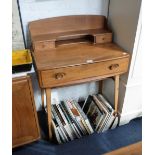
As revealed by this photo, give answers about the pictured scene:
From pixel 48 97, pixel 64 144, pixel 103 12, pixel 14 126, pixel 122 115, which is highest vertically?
pixel 103 12

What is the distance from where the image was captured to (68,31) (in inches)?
60.6

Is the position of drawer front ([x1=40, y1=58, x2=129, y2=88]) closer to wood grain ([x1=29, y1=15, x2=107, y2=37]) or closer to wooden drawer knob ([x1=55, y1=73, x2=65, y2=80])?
wooden drawer knob ([x1=55, y1=73, x2=65, y2=80])

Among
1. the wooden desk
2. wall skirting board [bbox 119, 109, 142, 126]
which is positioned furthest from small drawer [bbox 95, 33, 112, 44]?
wall skirting board [bbox 119, 109, 142, 126]

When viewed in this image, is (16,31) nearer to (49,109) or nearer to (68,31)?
(68,31)

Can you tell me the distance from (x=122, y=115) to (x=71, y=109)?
46cm

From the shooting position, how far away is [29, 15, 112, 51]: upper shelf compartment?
55.9 inches

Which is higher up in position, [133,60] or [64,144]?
[133,60]

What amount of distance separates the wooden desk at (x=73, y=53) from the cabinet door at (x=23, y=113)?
0.11m

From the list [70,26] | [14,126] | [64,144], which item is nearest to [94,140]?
[64,144]

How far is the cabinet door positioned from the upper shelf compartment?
0.33 metres

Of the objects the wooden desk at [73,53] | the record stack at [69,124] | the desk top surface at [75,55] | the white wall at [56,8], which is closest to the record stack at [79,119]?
the record stack at [69,124]
